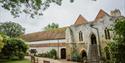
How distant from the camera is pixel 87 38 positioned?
102ft

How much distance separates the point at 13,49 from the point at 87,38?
15.3 metres

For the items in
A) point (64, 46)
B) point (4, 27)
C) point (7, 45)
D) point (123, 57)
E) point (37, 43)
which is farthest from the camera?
point (4, 27)

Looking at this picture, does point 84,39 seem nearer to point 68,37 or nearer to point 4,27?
point 68,37

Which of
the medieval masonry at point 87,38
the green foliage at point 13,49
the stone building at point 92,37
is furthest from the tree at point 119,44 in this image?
the green foliage at point 13,49

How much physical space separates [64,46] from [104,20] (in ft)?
40.9

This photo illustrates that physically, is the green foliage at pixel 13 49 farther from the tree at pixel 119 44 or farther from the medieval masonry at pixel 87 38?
the tree at pixel 119 44

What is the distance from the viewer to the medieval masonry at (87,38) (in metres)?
28.0

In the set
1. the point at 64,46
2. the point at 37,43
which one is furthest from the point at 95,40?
the point at 37,43

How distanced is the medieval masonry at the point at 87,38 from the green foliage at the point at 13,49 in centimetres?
830

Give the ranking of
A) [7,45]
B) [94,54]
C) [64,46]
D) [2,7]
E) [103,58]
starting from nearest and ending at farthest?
1. [2,7]
2. [103,58]
3. [94,54]
4. [7,45]
5. [64,46]

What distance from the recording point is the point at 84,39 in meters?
31.7

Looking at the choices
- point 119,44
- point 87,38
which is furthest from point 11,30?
point 119,44

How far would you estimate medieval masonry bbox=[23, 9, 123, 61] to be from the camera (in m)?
28.0

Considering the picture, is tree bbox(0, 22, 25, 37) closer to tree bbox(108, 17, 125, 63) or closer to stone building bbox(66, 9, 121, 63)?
stone building bbox(66, 9, 121, 63)
